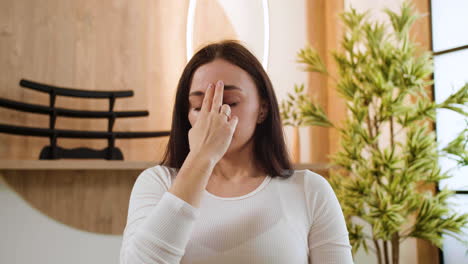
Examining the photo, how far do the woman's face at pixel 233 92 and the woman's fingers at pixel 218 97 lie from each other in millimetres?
45

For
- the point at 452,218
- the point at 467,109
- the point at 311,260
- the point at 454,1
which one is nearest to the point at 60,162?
the point at 311,260

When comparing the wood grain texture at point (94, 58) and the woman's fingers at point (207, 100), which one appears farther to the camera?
the wood grain texture at point (94, 58)

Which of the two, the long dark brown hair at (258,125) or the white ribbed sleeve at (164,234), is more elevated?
the long dark brown hair at (258,125)

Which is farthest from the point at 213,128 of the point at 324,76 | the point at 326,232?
the point at 324,76

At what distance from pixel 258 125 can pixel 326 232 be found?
32cm

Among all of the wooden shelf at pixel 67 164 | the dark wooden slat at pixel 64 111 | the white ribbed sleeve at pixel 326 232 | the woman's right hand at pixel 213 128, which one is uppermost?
the dark wooden slat at pixel 64 111

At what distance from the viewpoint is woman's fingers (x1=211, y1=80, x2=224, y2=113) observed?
2.93ft

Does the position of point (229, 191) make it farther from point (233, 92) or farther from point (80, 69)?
point (80, 69)

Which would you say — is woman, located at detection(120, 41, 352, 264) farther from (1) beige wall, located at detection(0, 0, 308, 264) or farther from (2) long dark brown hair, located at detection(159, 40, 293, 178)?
Result: (1) beige wall, located at detection(0, 0, 308, 264)

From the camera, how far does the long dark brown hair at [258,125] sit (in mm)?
1012

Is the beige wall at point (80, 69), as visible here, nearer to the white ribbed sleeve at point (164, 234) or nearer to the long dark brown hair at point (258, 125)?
the long dark brown hair at point (258, 125)

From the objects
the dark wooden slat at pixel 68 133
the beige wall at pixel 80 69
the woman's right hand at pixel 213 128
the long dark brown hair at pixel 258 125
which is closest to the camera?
the woman's right hand at pixel 213 128

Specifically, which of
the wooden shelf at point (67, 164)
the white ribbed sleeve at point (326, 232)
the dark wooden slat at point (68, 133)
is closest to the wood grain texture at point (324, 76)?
the dark wooden slat at point (68, 133)

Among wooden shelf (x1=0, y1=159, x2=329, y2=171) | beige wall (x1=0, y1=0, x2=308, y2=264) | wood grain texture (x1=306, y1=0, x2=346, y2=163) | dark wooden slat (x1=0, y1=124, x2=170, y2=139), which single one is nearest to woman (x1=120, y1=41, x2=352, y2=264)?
wooden shelf (x1=0, y1=159, x2=329, y2=171)
